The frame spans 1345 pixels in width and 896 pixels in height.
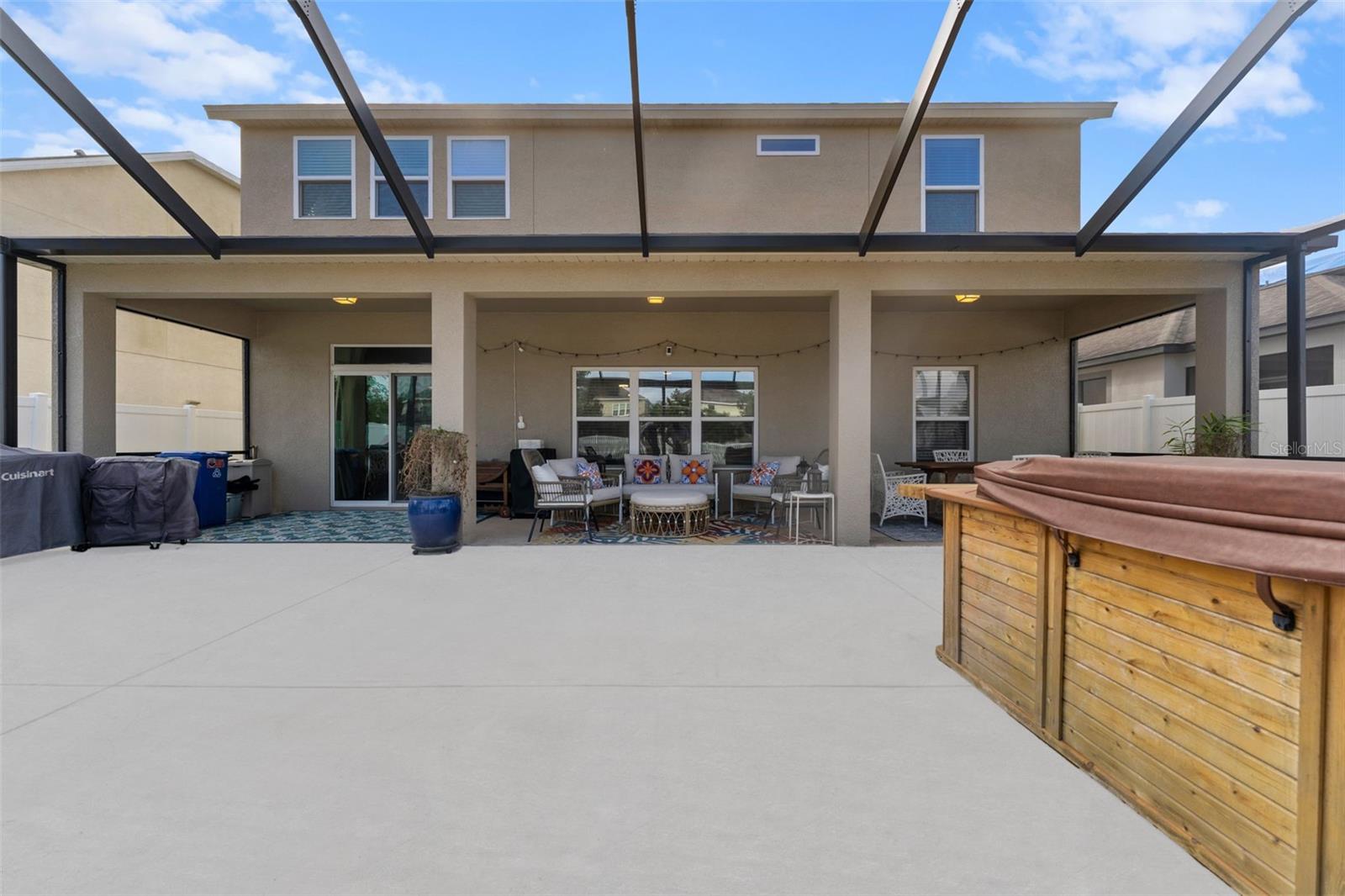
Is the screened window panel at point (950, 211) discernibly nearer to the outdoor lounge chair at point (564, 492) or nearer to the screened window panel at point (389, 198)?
the outdoor lounge chair at point (564, 492)

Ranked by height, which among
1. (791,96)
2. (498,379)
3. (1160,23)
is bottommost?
(498,379)

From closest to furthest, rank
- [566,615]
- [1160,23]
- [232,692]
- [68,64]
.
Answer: [232,692] < [566,615] < [68,64] < [1160,23]

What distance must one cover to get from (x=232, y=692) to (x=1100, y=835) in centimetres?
345

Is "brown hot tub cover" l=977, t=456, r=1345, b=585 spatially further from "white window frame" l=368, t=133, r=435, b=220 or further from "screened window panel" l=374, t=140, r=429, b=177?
"screened window panel" l=374, t=140, r=429, b=177

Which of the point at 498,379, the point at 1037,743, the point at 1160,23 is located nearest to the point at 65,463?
the point at 498,379

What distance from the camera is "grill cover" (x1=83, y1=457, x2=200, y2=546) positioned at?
20.1ft

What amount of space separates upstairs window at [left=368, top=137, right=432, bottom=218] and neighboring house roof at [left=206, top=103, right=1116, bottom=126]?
0.30m

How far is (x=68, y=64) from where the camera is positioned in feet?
16.9

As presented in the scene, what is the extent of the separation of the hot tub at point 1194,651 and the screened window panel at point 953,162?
6.74m

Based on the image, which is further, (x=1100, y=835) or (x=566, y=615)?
(x=566, y=615)

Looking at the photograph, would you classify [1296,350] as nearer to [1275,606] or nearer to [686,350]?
[1275,606]

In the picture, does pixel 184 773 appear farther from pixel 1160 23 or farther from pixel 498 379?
pixel 1160 23

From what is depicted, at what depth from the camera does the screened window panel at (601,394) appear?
9.44 m

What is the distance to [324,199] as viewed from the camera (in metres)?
8.29
